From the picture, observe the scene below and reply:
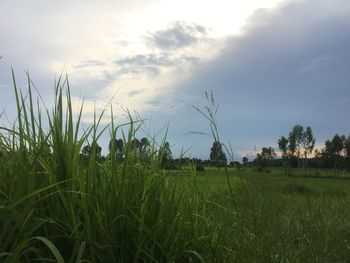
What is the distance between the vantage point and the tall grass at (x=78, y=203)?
2.30 meters

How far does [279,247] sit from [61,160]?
1.80 meters

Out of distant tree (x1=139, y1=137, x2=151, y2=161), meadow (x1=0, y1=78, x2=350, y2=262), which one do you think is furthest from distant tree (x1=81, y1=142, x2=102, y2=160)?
distant tree (x1=139, y1=137, x2=151, y2=161)

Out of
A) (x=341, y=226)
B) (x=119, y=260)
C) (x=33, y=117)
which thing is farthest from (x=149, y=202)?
(x=341, y=226)

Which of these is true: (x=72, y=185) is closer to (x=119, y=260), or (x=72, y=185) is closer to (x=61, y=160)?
(x=61, y=160)

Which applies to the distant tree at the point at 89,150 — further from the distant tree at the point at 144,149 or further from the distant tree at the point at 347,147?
the distant tree at the point at 347,147

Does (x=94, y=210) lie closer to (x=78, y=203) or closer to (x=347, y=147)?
Result: (x=78, y=203)

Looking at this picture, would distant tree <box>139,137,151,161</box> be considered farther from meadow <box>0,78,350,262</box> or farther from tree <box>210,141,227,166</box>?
tree <box>210,141,227,166</box>

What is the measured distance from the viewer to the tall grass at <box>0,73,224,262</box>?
2.30 meters

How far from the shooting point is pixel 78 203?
8.36ft

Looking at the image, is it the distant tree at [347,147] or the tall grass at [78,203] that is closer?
the tall grass at [78,203]

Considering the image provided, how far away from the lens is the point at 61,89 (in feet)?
9.20

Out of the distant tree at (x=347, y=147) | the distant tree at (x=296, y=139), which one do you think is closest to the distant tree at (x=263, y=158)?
the distant tree at (x=296, y=139)

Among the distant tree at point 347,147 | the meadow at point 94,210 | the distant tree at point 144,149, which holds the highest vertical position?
the distant tree at point 347,147

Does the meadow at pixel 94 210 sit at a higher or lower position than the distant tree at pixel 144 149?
lower
